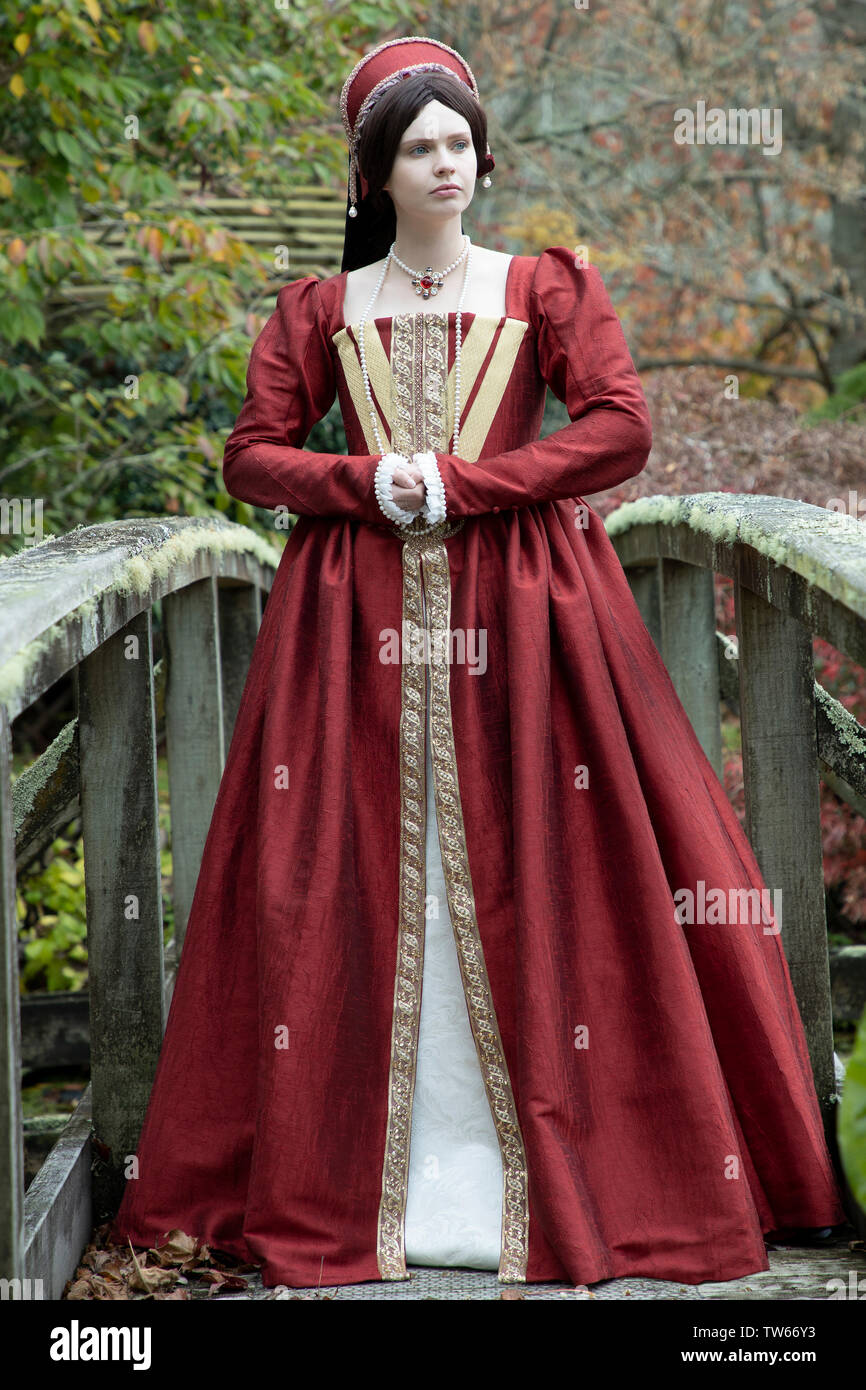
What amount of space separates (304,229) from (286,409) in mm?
5569

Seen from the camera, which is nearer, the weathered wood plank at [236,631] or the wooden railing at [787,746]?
the wooden railing at [787,746]

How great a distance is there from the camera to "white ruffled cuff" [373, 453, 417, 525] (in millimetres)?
2199

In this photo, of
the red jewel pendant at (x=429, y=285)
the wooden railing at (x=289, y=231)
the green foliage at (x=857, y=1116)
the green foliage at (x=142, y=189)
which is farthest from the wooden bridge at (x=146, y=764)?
the wooden railing at (x=289, y=231)

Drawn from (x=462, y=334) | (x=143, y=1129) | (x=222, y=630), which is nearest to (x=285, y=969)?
(x=143, y=1129)

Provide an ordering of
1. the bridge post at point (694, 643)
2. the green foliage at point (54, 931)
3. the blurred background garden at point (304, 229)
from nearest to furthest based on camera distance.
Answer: the bridge post at point (694, 643) → the blurred background garden at point (304, 229) → the green foliage at point (54, 931)

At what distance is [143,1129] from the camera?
2.20 m

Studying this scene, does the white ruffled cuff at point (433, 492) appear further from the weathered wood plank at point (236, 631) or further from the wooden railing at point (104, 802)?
the weathered wood plank at point (236, 631)

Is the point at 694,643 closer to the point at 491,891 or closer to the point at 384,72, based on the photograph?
the point at 491,891

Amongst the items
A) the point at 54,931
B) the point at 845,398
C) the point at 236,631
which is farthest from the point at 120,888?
the point at 845,398

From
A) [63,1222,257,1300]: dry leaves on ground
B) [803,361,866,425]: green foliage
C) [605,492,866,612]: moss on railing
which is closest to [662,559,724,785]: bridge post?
[605,492,866,612]: moss on railing

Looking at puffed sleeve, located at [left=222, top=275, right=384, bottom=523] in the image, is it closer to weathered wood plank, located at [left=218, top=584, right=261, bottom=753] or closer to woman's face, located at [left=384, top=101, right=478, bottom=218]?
woman's face, located at [left=384, top=101, right=478, bottom=218]

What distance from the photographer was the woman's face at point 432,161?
2283mm

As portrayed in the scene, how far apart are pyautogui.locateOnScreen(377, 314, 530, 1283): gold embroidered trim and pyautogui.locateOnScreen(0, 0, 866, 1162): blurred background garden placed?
0.68 meters
